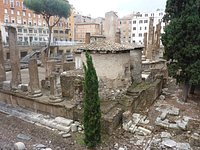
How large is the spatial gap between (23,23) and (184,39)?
145 ft

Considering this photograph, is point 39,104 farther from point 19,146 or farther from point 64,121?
point 19,146

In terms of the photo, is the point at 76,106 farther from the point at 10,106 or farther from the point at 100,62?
the point at 10,106

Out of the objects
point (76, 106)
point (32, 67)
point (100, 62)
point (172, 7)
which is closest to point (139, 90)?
point (100, 62)

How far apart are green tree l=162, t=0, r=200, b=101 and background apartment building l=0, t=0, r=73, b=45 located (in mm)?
34604

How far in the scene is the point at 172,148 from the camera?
9305 mm

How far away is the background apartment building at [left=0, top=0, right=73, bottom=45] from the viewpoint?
1717 inches

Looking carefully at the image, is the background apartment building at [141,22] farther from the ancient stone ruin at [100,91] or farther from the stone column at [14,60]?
the stone column at [14,60]

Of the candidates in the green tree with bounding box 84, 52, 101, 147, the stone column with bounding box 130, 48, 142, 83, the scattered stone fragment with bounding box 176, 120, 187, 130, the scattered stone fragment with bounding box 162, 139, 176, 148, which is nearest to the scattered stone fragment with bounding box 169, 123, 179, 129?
the scattered stone fragment with bounding box 176, 120, 187, 130

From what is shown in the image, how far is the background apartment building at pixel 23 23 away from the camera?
4362 cm

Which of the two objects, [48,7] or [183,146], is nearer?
[183,146]

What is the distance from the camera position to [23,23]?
4847 centimetres

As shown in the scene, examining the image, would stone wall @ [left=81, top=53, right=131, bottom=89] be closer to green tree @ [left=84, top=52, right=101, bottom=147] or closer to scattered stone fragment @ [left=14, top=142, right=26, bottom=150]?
green tree @ [left=84, top=52, right=101, bottom=147]

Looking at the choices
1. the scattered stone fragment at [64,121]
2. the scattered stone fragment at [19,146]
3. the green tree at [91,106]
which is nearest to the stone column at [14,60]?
the scattered stone fragment at [64,121]

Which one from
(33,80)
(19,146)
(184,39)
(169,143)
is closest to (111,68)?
(184,39)
